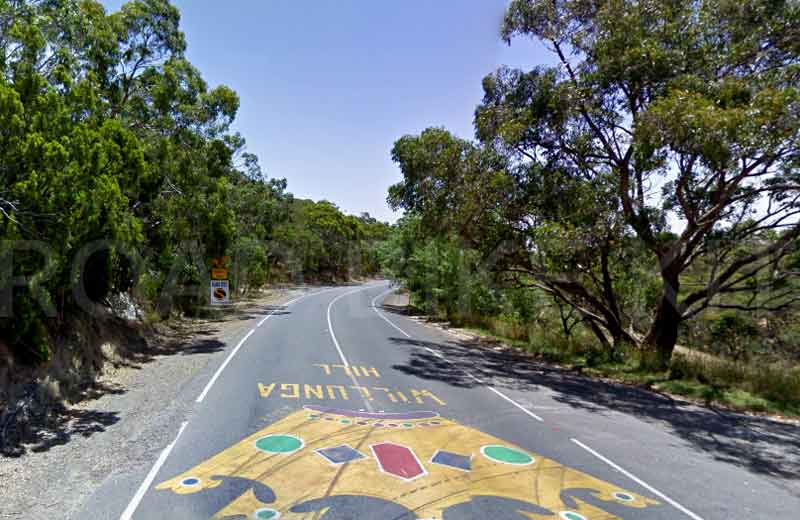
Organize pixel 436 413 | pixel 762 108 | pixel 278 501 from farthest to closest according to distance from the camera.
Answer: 1. pixel 762 108
2. pixel 436 413
3. pixel 278 501

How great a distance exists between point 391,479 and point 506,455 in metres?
1.99

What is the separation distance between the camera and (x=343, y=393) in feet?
36.8

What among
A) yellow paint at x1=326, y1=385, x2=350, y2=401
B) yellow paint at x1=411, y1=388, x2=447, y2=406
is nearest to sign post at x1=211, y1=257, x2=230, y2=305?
yellow paint at x1=326, y1=385, x2=350, y2=401

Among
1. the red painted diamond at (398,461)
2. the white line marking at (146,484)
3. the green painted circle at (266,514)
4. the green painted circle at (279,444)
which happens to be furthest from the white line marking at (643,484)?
the white line marking at (146,484)

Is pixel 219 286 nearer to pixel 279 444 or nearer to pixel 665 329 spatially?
pixel 279 444

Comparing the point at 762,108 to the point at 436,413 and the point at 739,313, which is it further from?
the point at 739,313

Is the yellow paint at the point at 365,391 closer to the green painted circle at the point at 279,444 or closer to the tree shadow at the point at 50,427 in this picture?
the green painted circle at the point at 279,444

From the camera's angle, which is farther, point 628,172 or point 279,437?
point 628,172

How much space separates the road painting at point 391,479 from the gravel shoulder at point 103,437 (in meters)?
1.14

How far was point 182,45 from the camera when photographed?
18.0 m

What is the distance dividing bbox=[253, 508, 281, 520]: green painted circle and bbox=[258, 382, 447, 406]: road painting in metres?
5.04

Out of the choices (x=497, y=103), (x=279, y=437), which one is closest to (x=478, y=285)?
(x=497, y=103)

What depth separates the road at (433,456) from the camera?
5.86 metres

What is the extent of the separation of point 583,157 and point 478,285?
12.6 meters
